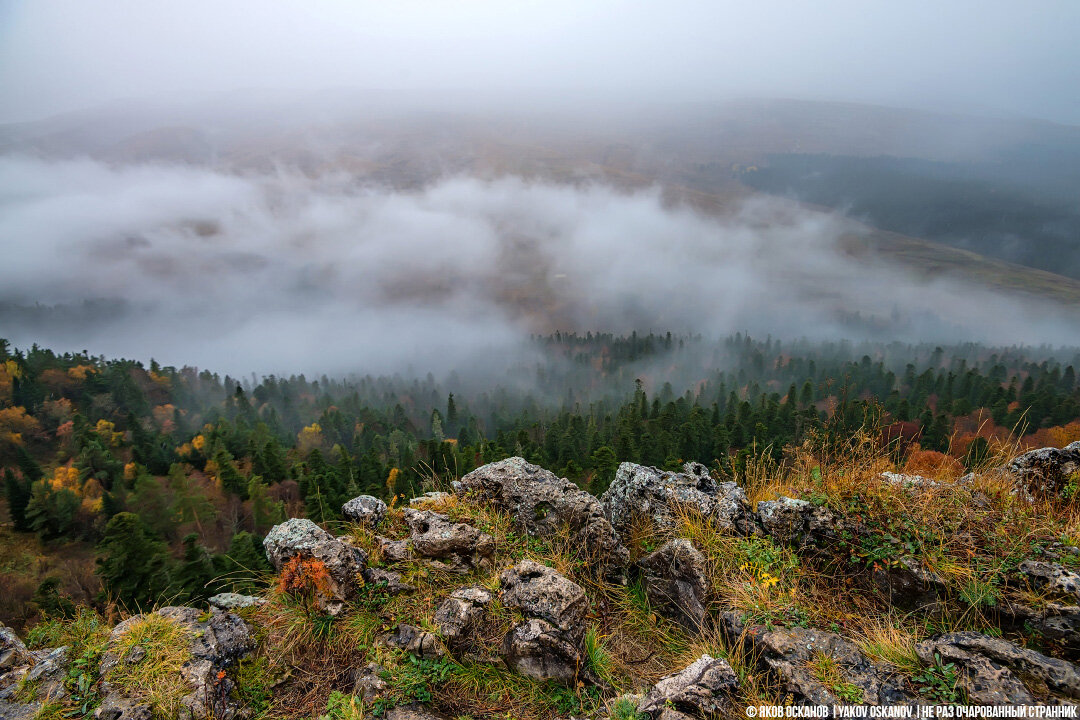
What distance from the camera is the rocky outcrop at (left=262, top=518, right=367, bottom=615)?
877 cm

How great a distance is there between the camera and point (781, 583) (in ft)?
26.8

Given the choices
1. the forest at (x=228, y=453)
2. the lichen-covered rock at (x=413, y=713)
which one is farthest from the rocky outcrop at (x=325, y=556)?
the forest at (x=228, y=453)

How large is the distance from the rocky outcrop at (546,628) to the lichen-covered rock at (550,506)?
1757mm

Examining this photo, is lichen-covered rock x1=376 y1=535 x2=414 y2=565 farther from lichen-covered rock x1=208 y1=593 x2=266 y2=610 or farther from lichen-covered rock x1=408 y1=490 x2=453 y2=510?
lichen-covered rock x1=208 y1=593 x2=266 y2=610

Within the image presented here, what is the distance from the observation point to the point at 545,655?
7457mm

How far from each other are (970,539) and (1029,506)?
5.38 ft

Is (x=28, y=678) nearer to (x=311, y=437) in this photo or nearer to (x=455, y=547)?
(x=455, y=547)

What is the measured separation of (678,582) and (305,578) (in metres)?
6.74

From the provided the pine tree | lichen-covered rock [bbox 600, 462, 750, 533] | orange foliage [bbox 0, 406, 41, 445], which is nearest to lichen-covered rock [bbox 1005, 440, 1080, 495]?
lichen-covered rock [bbox 600, 462, 750, 533]

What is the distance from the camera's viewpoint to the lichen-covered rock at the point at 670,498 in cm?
977

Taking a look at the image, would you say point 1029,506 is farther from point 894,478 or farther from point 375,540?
point 375,540

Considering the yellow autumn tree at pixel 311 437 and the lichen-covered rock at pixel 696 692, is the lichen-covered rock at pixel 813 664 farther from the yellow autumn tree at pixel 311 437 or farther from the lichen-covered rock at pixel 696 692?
the yellow autumn tree at pixel 311 437

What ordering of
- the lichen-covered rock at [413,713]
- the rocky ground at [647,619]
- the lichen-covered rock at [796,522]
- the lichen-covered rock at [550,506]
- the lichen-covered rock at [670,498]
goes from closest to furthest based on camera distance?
the rocky ground at [647,619] < the lichen-covered rock at [413,713] < the lichen-covered rock at [796,522] < the lichen-covered rock at [670,498] < the lichen-covered rock at [550,506]

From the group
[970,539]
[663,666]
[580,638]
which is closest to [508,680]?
[580,638]
